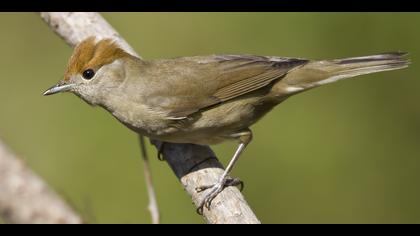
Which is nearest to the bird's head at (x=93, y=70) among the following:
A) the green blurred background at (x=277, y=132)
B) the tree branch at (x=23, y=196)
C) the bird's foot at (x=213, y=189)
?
the bird's foot at (x=213, y=189)

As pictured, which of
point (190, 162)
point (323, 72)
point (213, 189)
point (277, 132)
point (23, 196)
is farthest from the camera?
point (277, 132)

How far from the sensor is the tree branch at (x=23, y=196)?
1594mm

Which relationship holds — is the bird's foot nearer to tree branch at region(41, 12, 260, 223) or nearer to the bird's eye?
tree branch at region(41, 12, 260, 223)

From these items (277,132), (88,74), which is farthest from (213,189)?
(277,132)

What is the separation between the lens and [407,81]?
521 centimetres

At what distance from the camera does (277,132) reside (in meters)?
5.32

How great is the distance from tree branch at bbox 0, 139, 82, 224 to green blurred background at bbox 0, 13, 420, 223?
318 centimetres

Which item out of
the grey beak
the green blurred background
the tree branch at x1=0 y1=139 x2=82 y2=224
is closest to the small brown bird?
the grey beak

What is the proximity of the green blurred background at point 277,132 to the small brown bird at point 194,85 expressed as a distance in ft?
3.19

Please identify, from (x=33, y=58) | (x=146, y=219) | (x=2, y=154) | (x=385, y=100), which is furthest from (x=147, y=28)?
(x=2, y=154)

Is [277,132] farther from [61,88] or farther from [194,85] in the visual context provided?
[61,88]

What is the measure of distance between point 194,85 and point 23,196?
103 inches

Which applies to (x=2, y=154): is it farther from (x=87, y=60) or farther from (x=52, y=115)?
(x=52, y=115)
